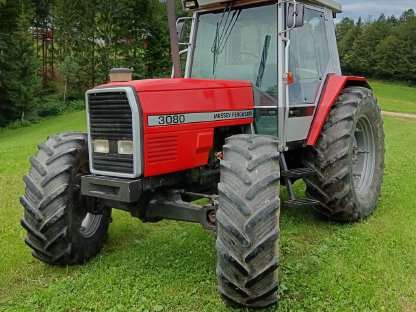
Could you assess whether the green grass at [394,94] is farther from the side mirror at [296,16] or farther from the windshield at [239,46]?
the side mirror at [296,16]

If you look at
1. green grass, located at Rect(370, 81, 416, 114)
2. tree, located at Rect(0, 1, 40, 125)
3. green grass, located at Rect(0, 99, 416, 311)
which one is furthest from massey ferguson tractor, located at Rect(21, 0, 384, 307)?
green grass, located at Rect(370, 81, 416, 114)

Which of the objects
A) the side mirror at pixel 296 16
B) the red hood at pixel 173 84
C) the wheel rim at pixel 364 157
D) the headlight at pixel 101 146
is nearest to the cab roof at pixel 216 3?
the side mirror at pixel 296 16

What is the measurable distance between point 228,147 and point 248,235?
0.72m

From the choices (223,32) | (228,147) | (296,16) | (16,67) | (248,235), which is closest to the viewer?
(248,235)

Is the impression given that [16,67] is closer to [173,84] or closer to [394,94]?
[173,84]

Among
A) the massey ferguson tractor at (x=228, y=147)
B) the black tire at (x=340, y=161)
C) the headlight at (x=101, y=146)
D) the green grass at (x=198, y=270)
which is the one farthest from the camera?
the black tire at (x=340, y=161)

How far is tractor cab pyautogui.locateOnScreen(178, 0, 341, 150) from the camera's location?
4715 millimetres

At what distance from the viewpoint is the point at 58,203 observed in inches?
161

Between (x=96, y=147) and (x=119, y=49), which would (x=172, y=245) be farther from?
(x=119, y=49)

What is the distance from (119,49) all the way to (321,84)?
29564 millimetres

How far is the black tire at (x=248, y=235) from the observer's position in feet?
10.8

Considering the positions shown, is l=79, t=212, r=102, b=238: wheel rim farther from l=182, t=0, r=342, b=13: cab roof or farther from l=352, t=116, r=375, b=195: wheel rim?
l=352, t=116, r=375, b=195: wheel rim

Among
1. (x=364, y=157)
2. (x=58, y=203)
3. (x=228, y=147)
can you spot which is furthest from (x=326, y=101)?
(x=58, y=203)

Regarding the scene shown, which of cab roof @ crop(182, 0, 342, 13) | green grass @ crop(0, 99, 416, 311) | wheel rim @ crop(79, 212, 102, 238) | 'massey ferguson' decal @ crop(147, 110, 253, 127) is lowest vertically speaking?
green grass @ crop(0, 99, 416, 311)
